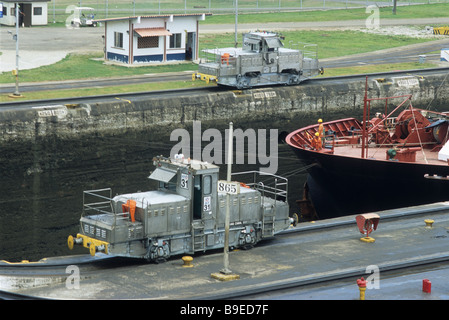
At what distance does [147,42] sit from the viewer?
5981cm

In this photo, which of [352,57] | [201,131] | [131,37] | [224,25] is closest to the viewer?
[201,131]

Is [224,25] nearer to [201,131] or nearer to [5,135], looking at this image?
[201,131]

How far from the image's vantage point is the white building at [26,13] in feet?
239

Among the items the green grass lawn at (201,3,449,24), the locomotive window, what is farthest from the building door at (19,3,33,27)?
the locomotive window

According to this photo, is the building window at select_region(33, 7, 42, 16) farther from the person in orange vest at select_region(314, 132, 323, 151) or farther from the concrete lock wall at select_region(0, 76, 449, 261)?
the person in orange vest at select_region(314, 132, 323, 151)

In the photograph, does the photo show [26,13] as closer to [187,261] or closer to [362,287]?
[187,261]

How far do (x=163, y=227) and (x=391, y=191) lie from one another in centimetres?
1632

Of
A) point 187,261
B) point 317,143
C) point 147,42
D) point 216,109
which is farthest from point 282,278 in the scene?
point 147,42

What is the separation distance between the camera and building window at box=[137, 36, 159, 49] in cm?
5944

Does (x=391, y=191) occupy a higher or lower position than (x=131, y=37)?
lower

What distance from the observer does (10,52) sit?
61625 mm

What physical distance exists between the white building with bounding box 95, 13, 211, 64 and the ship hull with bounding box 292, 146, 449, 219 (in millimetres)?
21471

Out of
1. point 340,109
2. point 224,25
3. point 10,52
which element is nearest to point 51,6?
point 224,25

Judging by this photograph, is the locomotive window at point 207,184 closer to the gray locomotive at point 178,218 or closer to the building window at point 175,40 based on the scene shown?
the gray locomotive at point 178,218
